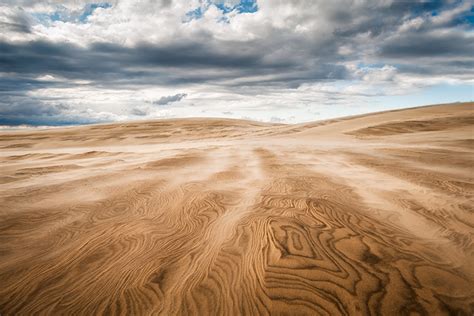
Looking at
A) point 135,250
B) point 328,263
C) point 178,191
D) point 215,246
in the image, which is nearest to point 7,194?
point 178,191

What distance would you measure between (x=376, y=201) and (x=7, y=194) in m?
5.86

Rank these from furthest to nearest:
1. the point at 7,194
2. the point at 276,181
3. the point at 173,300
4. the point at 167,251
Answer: the point at 276,181
the point at 7,194
the point at 167,251
the point at 173,300

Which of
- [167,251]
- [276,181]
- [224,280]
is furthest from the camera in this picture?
[276,181]

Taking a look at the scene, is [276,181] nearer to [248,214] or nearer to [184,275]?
[248,214]

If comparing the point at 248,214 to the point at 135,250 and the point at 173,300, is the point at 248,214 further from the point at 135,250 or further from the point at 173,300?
the point at 173,300

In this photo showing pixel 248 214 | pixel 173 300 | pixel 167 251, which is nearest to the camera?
pixel 173 300

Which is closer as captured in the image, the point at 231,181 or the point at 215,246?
the point at 215,246

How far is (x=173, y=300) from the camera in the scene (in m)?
2.00

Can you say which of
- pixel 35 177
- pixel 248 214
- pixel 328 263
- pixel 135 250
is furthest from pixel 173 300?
pixel 35 177

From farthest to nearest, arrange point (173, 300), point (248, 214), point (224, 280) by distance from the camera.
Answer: point (248, 214)
point (224, 280)
point (173, 300)

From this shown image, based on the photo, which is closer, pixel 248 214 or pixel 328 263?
pixel 328 263

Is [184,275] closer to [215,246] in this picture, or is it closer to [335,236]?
[215,246]

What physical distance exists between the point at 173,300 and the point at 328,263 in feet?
4.25

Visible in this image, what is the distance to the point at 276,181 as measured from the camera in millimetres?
5176
